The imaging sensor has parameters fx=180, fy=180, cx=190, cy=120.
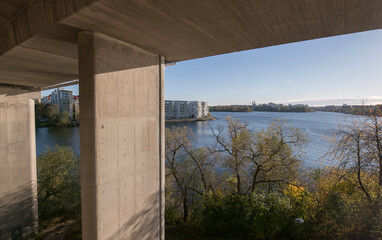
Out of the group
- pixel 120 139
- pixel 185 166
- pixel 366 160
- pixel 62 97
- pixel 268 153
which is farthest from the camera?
pixel 62 97

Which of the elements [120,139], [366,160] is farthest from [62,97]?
[366,160]

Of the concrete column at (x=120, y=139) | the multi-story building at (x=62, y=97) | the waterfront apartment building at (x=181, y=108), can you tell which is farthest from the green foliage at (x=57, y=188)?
the waterfront apartment building at (x=181, y=108)

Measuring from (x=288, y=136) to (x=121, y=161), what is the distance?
9.98 metres

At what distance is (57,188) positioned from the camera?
11977 mm

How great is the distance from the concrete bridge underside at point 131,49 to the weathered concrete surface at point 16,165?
5215 mm

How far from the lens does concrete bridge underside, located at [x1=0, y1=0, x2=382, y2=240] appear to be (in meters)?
2.25

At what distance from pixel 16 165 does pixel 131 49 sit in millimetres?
8945

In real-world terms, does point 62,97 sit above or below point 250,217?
above

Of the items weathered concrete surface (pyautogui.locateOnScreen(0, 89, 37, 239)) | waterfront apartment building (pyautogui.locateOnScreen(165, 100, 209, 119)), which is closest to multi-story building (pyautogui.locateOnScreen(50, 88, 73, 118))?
waterfront apartment building (pyautogui.locateOnScreen(165, 100, 209, 119))

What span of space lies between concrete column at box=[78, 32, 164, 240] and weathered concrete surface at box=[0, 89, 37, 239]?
803 centimetres

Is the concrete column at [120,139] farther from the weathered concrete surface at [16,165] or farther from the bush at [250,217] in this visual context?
the weathered concrete surface at [16,165]

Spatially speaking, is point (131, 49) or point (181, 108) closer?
point (131, 49)

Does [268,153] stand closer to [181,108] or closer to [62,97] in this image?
[181,108]

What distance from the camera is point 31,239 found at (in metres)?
8.63
